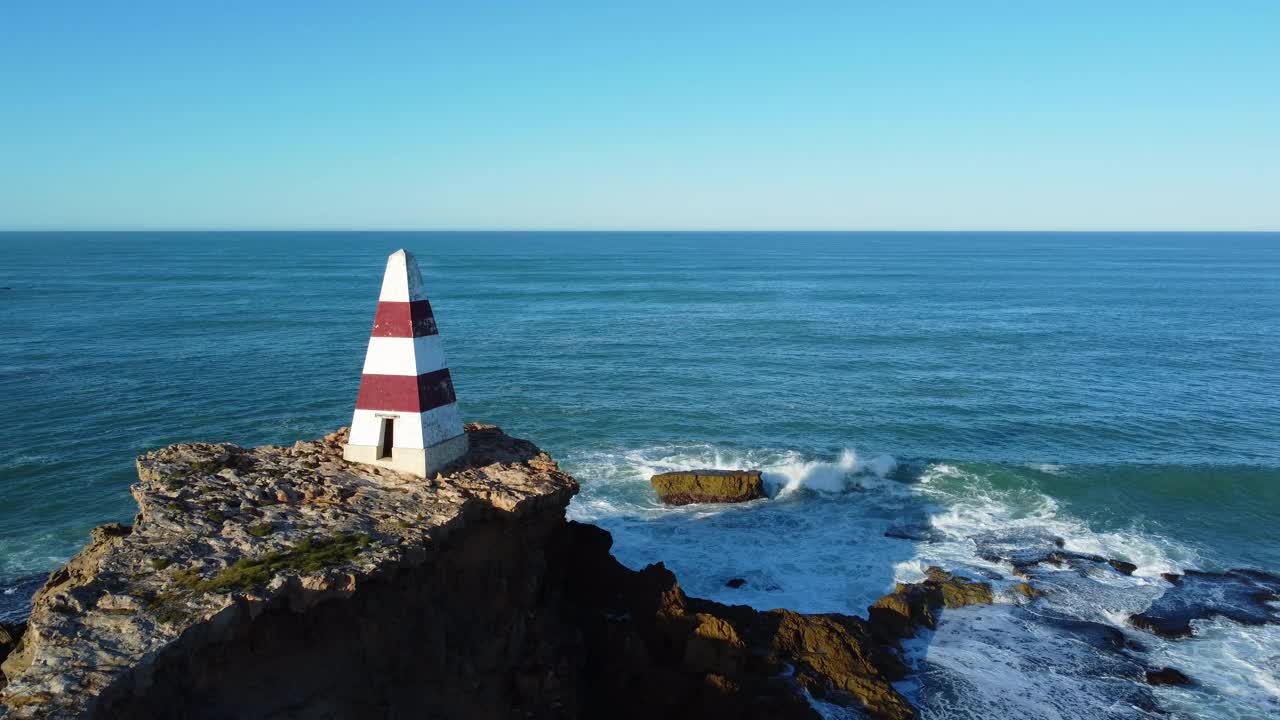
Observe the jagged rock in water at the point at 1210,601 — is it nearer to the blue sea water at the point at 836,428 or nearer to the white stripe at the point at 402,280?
the blue sea water at the point at 836,428

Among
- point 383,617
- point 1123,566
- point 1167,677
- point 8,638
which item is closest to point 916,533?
point 1123,566

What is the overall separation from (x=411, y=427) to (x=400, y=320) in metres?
1.53

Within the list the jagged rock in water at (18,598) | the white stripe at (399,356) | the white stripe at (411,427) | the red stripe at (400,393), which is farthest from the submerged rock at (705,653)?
the jagged rock in water at (18,598)

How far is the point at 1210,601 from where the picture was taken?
19.2m

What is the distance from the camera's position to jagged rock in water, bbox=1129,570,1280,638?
59.8 feet

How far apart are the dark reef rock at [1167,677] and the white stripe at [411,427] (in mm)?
14453

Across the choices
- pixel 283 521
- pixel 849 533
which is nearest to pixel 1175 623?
pixel 849 533

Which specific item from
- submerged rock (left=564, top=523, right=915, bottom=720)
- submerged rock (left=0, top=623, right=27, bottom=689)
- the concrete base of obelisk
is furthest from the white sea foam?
submerged rock (left=0, top=623, right=27, bottom=689)

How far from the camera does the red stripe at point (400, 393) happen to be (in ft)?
37.2

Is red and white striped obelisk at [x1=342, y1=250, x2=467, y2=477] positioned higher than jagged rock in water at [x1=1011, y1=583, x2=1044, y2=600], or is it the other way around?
red and white striped obelisk at [x1=342, y1=250, x2=467, y2=477]

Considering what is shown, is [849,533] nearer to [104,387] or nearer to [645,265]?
[104,387]

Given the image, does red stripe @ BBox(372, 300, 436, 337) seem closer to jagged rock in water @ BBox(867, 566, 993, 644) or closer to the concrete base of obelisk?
the concrete base of obelisk

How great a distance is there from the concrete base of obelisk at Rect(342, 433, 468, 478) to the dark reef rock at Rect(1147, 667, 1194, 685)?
46.9 feet

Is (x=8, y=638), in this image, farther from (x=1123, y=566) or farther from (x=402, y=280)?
(x=1123, y=566)
